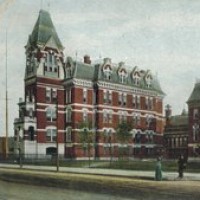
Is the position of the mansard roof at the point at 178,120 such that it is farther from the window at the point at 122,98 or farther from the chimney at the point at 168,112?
the window at the point at 122,98

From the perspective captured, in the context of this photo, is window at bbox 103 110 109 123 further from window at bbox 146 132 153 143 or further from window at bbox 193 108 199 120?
window at bbox 193 108 199 120

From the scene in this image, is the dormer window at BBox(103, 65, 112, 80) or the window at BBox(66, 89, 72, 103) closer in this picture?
the window at BBox(66, 89, 72, 103)

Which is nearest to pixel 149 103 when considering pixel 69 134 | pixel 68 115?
pixel 68 115

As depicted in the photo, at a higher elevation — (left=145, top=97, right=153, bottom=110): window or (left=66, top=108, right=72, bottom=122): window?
(left=145, top=97, right=153, bottom=110): window

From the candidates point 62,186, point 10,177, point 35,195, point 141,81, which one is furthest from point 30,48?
point 35,195

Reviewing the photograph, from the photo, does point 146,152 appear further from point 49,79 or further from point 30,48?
point 30,48

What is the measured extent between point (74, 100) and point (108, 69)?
18.1 ft

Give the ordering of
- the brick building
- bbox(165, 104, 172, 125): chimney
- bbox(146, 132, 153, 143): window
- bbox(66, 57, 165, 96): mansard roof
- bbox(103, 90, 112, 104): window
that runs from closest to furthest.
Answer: the brick building, bbox(66, 57, 165, 96): mansard roof, bbox(103, 90, 112, 104): window, bbox(146, 132, 153, 143): window, bbox(165, 104, 172, 125): chimney

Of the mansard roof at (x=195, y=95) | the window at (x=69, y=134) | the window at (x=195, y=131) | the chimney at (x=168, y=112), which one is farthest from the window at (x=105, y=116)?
the chimney at (x=168, y=112)

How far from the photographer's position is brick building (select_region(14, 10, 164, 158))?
43344mm

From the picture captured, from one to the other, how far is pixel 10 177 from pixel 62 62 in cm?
2176

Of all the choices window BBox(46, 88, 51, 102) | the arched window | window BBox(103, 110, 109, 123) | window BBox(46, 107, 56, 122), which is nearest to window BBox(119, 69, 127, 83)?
window BBox(103, 110, 109, 123)

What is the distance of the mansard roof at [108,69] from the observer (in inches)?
1782

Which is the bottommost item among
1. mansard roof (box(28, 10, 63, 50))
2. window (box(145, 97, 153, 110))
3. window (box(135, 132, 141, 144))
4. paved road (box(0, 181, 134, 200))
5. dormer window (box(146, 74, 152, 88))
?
paved road (box(0, 181, 134, 200))
